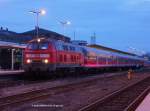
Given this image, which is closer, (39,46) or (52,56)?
(52,56)

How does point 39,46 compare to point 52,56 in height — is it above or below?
above

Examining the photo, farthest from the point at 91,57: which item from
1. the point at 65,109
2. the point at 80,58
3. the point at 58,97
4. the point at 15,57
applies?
the point at 65,109

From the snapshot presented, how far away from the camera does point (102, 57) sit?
5825 cm

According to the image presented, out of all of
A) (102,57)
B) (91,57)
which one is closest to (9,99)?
(91,57)

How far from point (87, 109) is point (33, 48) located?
66.6 ft

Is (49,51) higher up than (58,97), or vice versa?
(49,51)

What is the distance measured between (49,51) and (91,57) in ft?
55.0

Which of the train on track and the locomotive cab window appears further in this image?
the locomotive cab window

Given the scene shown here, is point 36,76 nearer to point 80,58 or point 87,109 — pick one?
point 80,58

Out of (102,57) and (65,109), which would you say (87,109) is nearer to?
(65,109)

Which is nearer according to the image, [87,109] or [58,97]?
[87,109]

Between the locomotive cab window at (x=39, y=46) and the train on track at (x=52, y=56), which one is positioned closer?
the train on track at (x=52, y=56)

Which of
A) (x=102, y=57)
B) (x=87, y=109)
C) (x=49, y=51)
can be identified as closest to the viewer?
(x=87, y=109)

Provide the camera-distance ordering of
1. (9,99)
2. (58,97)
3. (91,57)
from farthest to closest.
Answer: (91,57)
(58,97)
(9,99)
